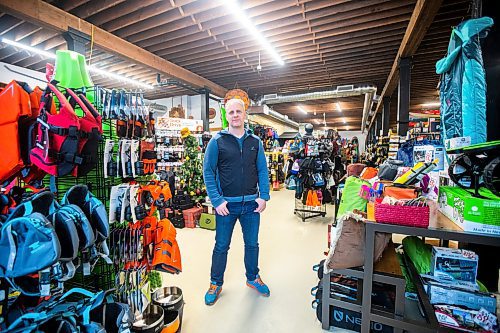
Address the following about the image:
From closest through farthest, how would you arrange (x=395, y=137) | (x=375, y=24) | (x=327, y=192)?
(x=375, y=24) < (x=395, y=137) < (x=327, y=192)

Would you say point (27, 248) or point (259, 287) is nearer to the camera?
point (27, 248)

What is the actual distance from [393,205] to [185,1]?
415 cm

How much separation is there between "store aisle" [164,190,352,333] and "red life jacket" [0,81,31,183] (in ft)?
5.34

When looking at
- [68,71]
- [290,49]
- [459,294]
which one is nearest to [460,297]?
[459,294]

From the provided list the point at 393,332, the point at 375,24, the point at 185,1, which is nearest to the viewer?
the point at 393,332

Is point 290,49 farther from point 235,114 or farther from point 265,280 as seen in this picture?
point 265,280

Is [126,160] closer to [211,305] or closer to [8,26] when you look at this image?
[211,305]

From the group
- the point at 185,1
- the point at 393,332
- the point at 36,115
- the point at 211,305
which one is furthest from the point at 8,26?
the point at 393,332

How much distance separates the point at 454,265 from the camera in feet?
5.39

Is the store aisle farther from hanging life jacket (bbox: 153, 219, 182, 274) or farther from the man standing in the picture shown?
hanging life jacket (bbox: 153, 219, 182, 274)

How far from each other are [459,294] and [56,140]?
258 centimetres

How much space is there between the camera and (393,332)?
65.8 inches

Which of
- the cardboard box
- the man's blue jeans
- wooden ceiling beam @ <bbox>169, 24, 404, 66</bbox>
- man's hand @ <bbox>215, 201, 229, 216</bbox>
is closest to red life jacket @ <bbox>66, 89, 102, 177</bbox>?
man's hand @ <bbox>215, 201, 229, 216</bbox>

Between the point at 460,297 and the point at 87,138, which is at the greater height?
the point at 87,138
